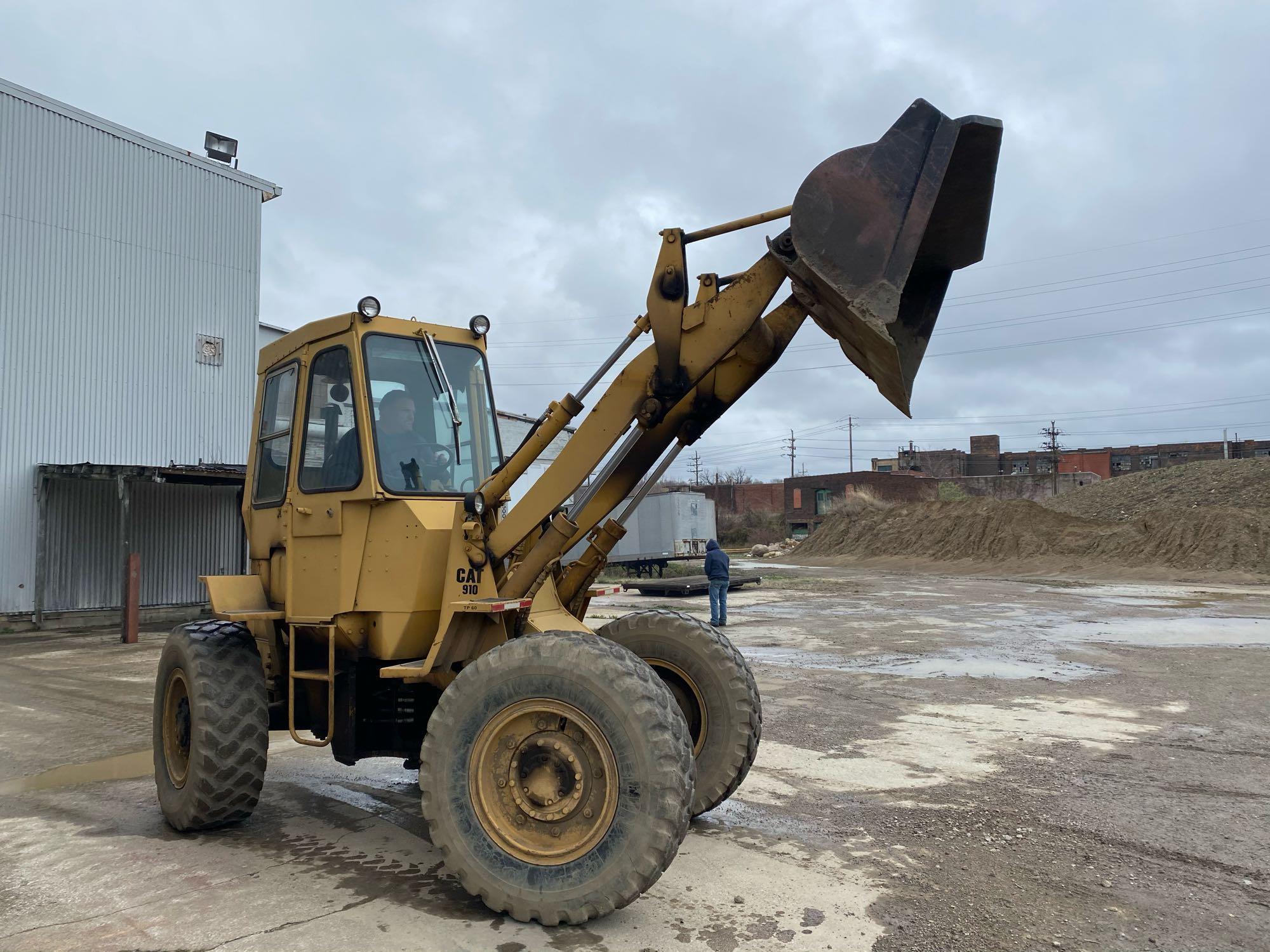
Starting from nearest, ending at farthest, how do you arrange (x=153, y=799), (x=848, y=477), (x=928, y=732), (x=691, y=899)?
(x=691, y=899) < (x=153, y=799) < (x=928, y=732) < (x=848, y=477)

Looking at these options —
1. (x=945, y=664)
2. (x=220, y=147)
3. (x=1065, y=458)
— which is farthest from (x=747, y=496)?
(x=945, y=664)

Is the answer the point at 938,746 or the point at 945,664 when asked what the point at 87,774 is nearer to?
the point at 938,746

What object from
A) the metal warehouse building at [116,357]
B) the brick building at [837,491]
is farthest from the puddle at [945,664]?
the brick building at [837,491]

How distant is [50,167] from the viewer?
18.7 m

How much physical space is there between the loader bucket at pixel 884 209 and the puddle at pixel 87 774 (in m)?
→ 5.52

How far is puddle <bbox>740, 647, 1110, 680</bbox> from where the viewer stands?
37.2 feet

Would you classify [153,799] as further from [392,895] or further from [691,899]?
[691,899]

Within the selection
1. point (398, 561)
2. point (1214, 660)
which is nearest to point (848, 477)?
A: point (1214, 660)

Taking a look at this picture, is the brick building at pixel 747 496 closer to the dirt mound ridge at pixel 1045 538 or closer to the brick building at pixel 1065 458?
the brick building at pixel 1065 458

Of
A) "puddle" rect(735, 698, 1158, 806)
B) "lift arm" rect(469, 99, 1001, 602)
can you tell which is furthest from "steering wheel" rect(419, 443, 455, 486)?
"puddle" rect(735, 698, 1158, 806)

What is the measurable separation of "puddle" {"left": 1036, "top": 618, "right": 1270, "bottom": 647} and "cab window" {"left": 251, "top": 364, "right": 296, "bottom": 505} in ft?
44.5

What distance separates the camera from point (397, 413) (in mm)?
5039

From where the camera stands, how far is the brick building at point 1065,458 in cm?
8025

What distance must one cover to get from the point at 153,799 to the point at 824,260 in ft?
18.3
